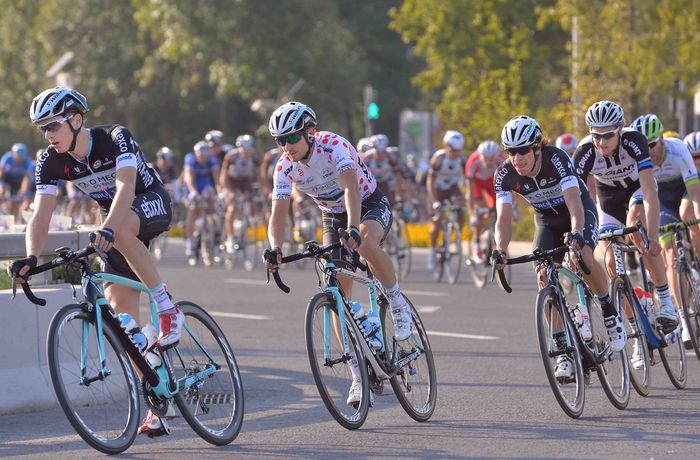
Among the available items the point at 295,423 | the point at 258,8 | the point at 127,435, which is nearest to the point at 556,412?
the point at 295,423

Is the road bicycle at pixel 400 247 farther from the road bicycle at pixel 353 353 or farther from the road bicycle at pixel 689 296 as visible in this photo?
the road bicycle at pixel 353 353

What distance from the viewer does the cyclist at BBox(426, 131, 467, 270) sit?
21047mm

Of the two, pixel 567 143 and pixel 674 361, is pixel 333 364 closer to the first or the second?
pixel 674 361

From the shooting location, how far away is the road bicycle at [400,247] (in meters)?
21.4

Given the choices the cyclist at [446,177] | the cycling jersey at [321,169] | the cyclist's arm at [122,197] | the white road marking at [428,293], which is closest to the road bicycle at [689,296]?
the cycling jersey at [321,169]

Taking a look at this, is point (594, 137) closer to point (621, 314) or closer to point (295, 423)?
point (621, 314)

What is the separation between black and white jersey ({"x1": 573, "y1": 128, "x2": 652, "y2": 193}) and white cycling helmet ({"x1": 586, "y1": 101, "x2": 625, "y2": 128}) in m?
0.31

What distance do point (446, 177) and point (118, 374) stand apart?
13730mm

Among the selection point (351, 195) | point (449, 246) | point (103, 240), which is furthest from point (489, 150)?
point (103, 240)

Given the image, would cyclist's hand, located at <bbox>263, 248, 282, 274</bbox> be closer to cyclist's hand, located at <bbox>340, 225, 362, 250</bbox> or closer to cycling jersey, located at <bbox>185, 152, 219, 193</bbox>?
cyclist's hand, located at <bbox>340, 225, 362, 250</bbox>

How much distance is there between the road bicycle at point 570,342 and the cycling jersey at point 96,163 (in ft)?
6.90

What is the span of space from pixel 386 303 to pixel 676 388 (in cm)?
234

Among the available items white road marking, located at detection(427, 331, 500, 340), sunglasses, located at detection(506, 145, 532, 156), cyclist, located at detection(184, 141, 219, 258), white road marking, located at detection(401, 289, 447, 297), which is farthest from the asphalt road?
cyclist, located at detection(184, 141, 219, 258)

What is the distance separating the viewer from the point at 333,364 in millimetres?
8461
